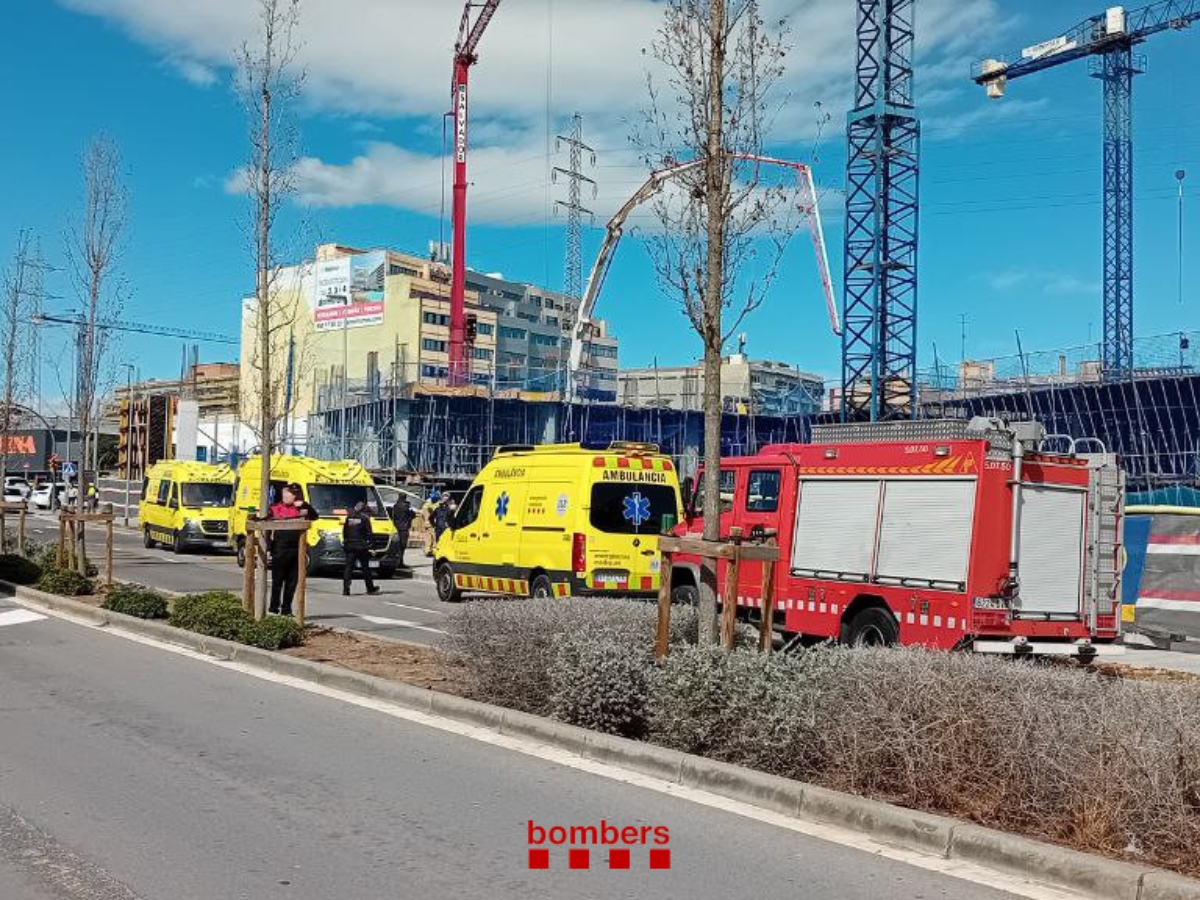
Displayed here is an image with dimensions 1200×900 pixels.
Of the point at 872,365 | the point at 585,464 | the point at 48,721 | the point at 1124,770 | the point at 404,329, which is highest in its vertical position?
the point at 404,329

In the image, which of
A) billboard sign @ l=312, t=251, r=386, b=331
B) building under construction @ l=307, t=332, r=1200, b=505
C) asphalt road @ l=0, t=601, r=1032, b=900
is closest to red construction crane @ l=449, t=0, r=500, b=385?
building under construction @ l=307, t=332, r=1200, b=505

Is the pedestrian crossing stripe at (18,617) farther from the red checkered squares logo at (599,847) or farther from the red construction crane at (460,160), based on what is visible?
the red construction crane at (460,160)

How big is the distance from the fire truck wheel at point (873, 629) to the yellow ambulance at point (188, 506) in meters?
24.4

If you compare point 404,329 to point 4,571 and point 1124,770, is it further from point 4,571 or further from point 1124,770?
point 1124,770

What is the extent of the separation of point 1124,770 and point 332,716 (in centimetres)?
600

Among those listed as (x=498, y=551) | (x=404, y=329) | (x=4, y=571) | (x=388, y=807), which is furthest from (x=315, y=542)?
(x=404, y=329)

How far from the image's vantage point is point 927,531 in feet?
38.2

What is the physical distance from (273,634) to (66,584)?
7.07 meters

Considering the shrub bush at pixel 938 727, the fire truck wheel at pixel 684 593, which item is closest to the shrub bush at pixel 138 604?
the fire truck wheel at pixel 684 593

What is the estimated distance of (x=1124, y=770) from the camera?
545 cm

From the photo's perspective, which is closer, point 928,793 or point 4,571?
point 928,793

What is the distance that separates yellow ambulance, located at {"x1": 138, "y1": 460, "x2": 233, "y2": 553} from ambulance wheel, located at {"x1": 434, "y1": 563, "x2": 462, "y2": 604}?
45.6ft

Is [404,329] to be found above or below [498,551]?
above

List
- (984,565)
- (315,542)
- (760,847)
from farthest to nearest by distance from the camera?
1. (315,542)
2. (984,565)
3. (760,847)
